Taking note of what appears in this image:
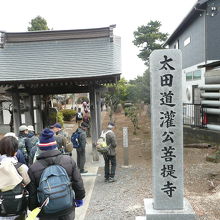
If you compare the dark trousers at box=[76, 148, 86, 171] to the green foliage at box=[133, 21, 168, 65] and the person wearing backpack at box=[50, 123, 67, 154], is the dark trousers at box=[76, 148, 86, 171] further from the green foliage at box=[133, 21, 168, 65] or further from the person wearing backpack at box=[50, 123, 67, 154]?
the green foliage at box=[133, 21, 168, 65]

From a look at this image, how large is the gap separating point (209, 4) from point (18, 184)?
11245mm

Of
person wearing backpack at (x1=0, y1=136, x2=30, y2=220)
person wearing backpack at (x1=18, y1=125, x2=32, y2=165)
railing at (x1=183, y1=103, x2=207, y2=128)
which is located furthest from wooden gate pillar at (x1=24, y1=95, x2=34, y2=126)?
person wearing backpack at (x1=0, y1=136, x2=30, y2=220)

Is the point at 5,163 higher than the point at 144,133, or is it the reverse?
the point at 5,163

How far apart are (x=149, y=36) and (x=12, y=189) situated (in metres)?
26.5

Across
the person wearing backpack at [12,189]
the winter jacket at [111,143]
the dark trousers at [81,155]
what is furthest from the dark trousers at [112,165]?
the person wearing backpack at [12,189]

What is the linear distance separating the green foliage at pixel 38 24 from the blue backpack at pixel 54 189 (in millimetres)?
25220

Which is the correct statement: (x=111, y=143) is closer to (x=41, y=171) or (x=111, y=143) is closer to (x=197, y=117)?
(x=41, y=171)

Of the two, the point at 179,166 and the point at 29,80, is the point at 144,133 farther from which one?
the point at 179,166

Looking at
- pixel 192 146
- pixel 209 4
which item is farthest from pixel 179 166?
pixel 209 4

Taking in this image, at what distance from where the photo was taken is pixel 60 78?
353 inches

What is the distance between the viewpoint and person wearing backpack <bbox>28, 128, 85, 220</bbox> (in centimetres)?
314

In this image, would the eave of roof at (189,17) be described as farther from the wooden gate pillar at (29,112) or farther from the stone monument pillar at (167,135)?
the stone monument pillar at (167,135)

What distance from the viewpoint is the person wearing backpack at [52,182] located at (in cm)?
314

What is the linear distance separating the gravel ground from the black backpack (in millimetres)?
2500
